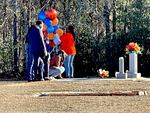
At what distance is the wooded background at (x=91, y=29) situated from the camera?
74.4ft

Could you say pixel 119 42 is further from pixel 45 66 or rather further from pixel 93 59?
pixel 45 66

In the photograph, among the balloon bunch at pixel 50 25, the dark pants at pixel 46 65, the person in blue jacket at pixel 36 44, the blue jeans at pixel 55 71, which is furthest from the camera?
the balloon bunch at pixel 50 25

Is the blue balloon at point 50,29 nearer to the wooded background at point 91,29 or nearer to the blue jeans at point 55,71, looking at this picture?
the blue jeans at point 55,71

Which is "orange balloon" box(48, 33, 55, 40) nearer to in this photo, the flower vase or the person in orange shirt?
the person in orange shirt

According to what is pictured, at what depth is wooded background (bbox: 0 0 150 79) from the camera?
22688 mm

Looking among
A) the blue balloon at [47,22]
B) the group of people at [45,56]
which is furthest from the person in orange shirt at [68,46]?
the blue balloon at [47,22]

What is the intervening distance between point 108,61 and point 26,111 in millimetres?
12158

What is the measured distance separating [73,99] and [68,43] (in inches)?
253

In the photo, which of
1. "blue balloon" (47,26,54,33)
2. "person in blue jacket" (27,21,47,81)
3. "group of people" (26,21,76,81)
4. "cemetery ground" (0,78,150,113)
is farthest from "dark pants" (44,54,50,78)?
"blue balloon" (47,26,54,33)

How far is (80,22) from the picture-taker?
2409 centimetres

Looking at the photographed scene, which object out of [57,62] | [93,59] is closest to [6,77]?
[93,59]

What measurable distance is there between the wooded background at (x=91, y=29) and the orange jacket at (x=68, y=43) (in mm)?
4092

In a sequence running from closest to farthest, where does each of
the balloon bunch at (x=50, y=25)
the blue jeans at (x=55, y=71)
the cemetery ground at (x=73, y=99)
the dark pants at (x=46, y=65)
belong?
1. the cemetery ground at (x=73, y=99)
2. the dark pants at (x=46, y=65)
3. the blue jeans at (x=55, y=71)
4. the balloon bunch at (x=50, y=25)

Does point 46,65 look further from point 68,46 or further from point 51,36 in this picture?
point 51,36
